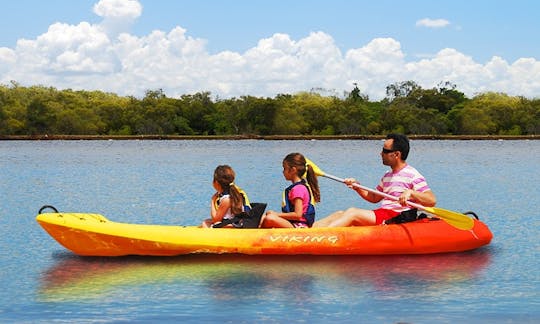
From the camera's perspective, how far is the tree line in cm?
10100

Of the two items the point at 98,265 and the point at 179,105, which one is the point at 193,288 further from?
the point at 179,105

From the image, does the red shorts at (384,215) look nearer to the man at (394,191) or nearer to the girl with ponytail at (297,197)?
the man at (394,191)

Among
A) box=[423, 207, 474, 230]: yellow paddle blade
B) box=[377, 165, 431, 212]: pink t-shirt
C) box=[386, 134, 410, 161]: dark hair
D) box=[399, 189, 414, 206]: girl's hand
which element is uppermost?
box=[386, 134, 410, 161]: dark hair

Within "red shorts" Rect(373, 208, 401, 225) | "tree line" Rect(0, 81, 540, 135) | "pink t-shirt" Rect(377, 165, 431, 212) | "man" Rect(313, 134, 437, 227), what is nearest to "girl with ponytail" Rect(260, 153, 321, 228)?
"man" Rect(313, 134, 437, 227)

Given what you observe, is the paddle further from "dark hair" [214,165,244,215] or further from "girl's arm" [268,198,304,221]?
"dark hair" [214,165,244,215]

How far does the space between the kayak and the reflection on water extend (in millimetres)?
135

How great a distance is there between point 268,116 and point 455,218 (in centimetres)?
9197

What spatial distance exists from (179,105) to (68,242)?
9424 cm

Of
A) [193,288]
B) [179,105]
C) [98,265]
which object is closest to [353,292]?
[193,288]

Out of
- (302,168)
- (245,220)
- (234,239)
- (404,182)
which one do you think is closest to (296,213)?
(302,168)

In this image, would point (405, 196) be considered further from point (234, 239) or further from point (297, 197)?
point (234, 239)

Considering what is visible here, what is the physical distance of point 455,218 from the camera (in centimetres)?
1066

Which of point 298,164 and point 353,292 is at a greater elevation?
point 298,164

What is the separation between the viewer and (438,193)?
2352 cm
